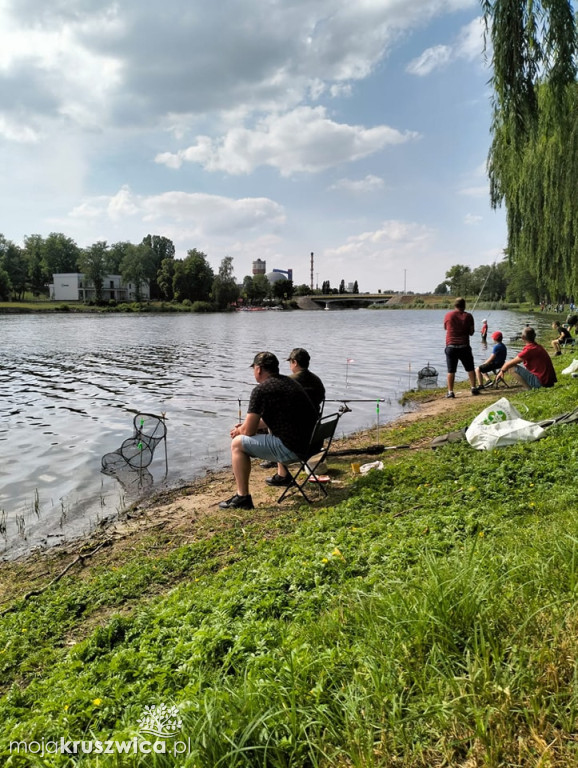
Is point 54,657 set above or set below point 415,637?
below

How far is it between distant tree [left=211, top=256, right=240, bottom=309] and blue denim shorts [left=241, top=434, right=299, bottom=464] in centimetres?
11521

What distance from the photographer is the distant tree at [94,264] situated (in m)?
121

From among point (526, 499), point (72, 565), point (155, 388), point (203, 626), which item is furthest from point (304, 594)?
point (155, 388)

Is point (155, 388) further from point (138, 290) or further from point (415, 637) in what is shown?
point (138, 290)

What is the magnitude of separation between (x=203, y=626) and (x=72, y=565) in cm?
301

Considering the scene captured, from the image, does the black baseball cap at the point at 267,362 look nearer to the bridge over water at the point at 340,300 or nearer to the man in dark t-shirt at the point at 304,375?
the man in dark t-shirt at the point at 304,375

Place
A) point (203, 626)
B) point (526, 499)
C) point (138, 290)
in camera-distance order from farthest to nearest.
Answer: point (138, 290)
point (526, 499)
point (203, 626)

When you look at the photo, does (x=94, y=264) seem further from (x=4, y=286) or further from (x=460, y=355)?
(x=460, y=355)

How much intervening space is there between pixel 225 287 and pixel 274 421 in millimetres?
117205

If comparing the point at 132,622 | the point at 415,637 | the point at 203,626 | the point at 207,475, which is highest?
the point at 415,637

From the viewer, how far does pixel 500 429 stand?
7.05 meters

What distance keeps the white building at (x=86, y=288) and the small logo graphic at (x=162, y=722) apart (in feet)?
417

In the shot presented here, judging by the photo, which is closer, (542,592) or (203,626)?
(542,592)

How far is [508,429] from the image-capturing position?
23.0 feet
